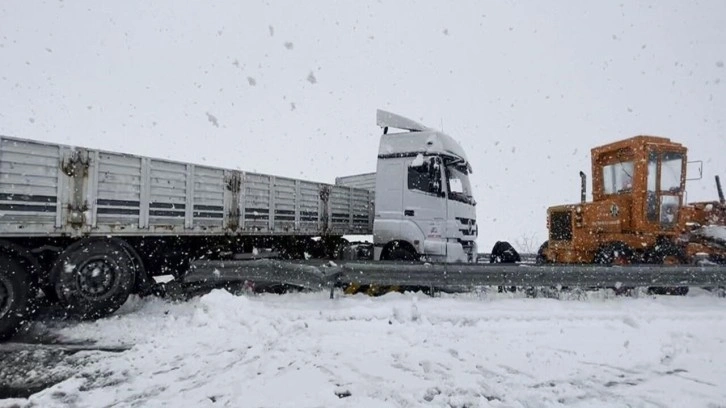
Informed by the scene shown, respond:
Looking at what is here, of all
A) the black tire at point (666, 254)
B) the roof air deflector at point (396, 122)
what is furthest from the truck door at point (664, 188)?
the roof air deflector at point (396, 122)

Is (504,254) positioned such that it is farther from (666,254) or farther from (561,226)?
(666,254)

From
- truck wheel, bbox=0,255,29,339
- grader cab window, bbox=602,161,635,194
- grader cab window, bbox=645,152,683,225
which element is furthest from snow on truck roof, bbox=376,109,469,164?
truck wheel, bbox=0,255,29,339

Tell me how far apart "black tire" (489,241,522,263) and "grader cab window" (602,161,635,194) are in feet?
10.5

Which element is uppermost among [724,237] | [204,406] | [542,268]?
[724,237]

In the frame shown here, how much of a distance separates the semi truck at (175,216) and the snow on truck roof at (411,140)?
1.1 inches

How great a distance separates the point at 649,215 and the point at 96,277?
11231mm

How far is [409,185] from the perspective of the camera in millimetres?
9055

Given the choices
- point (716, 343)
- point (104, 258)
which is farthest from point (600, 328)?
point (104, 258)

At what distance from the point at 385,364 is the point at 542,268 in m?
3.75

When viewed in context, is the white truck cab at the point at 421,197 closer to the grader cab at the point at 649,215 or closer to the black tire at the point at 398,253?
the black tire at the point at 398,253

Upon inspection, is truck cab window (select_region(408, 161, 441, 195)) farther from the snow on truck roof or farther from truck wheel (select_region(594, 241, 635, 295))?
truck wheel (select_region(594, 241, 635, 295))

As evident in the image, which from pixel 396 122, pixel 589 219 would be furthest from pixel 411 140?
pixel 589 219

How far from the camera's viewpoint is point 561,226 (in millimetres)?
10844

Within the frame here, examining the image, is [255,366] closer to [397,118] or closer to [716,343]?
[716,343]
